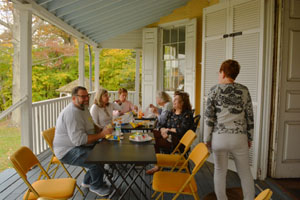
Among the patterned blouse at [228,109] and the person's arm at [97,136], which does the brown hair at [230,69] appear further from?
the person's arm at [97,136]

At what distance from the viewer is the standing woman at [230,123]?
8.41ft

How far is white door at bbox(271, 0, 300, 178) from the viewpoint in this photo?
12.0ft

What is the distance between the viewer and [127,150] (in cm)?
263

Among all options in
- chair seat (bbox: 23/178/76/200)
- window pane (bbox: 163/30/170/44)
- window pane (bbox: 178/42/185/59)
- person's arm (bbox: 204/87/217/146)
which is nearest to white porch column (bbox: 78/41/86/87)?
window pane (bbox: 163/30/170/44)

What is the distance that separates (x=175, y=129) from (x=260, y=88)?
1417 mm

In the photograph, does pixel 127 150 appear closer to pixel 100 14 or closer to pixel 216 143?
pixel 216 143

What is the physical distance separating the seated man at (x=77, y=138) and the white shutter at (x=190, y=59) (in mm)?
4472

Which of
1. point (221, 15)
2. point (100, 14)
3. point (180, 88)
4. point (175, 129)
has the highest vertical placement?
point (100, 14)

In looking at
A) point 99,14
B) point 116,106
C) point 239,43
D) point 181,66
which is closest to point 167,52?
point 181,66

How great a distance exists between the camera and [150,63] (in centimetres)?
838

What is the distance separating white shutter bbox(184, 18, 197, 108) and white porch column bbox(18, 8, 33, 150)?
4440 millimetres

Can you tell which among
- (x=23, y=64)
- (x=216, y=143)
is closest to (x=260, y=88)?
(x=216, y=143)

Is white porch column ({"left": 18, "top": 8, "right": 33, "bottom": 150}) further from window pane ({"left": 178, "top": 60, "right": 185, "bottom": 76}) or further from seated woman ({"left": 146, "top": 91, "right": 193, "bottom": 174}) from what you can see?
window pane ({"left": 178, "top": 60, "right": 185, "bottom": 76})

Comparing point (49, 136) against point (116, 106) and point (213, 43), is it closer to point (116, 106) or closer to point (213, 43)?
point (116, 106)
